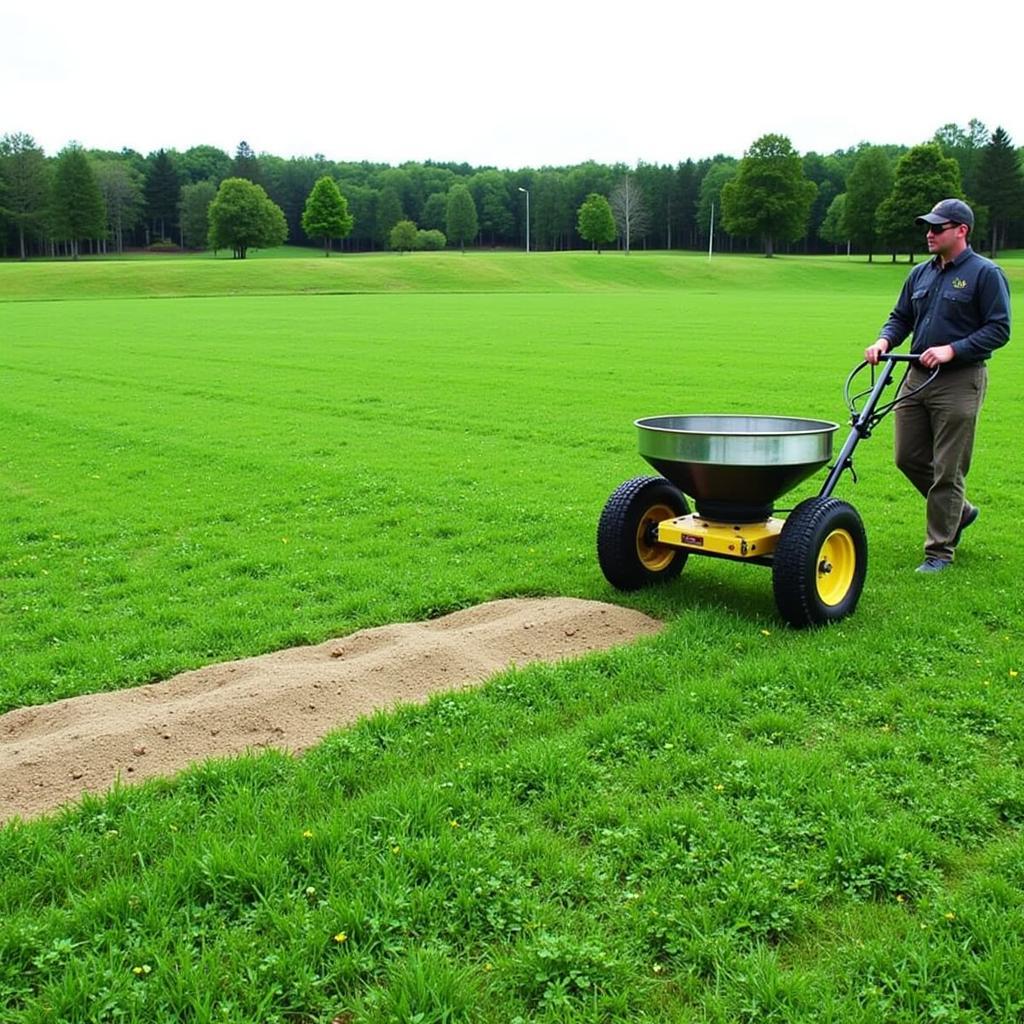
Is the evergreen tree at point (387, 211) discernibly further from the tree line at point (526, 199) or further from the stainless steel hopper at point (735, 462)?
the stainless steel hopper at point (735, 462)

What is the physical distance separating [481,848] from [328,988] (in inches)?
34.3

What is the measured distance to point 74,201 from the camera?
103812 millimetres

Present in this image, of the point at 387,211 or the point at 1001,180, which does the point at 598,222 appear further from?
the point at 1001,180

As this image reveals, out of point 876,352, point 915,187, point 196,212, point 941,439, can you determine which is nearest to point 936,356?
point 876,352

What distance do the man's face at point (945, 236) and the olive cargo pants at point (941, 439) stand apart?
2.93 ft

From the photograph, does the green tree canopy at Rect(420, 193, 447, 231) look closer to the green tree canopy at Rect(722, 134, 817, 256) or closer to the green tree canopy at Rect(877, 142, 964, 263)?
the green tree canopy at Rect(722, 134, 817, 256)

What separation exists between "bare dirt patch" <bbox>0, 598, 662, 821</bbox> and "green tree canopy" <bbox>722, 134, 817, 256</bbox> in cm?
9807

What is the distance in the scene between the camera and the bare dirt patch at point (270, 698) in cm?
462

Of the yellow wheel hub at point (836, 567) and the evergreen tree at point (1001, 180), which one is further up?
the evergreen tree at point (1001, 180)

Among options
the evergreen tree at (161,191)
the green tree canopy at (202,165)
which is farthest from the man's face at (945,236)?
the green tree canopy at (202,165)

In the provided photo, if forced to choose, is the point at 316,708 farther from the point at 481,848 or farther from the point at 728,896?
the point at 728,896

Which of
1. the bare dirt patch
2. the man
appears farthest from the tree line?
the bare dirt patch

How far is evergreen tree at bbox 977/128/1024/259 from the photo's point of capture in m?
95.2

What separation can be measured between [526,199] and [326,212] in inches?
1261
